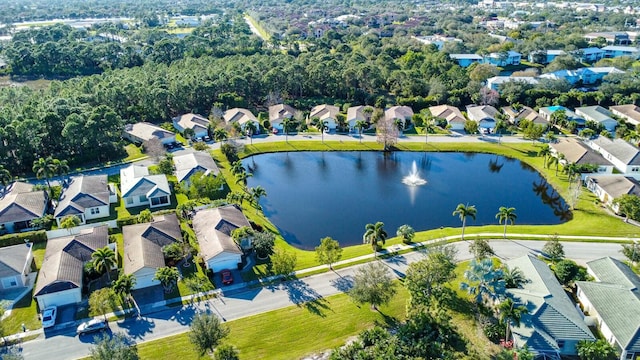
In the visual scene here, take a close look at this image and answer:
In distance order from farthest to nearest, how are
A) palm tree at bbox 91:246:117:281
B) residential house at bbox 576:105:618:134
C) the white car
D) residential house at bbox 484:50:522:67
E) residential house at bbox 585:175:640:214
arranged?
residential house at bbox 484:50:522:67
residential house at bbox 576:105:618:134
residential house at bbox 585:175:640:214
palm tree at bbox 91:246:117:281
the white car

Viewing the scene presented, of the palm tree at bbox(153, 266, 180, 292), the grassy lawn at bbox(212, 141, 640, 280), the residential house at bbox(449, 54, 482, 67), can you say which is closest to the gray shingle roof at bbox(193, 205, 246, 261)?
the grassy lawn at bbox(212, 141, 640, 280)

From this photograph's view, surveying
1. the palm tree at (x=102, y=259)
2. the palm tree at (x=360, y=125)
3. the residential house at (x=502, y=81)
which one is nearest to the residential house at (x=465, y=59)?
the residential house at (x=502, y=81)

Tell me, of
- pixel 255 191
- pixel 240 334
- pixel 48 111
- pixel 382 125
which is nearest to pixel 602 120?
pixel 382 125

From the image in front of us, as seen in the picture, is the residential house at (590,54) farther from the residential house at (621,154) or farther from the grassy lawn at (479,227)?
the grassy lawn at (479,227)

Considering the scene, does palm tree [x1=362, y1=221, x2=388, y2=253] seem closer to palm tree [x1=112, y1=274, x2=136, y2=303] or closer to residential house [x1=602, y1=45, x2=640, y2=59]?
palm tree [x1=112, y1=274, x2=136, y2=303]

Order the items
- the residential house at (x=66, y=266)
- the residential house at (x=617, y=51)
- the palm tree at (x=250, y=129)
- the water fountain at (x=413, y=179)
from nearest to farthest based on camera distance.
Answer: the residential house at (x=66, y=266), the water fountain at (x=413, y=179), the palm tree at (x=250, y=129), the residential house at (x=617, y=51)

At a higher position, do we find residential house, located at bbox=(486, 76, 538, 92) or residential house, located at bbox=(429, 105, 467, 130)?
residential house, located at bbox=(486, 76, 538, 92)
